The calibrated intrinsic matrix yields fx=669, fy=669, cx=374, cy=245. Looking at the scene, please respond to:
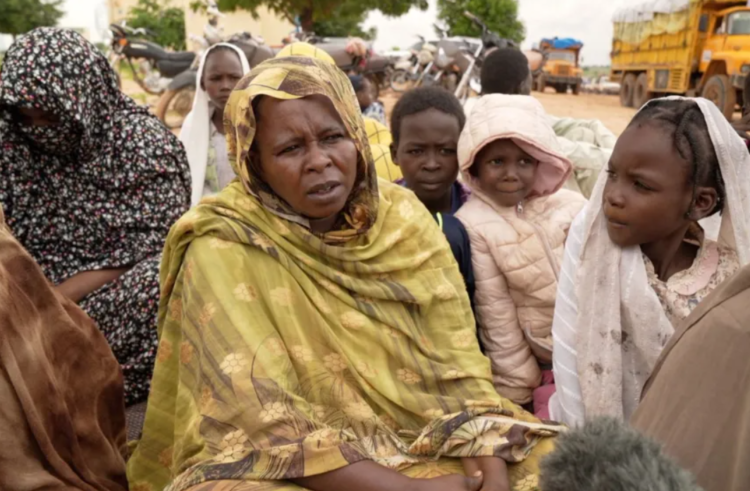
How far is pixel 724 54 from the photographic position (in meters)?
14.1

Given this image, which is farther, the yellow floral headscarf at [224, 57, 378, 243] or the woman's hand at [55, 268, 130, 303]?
the woman's hand at [55, 268, 130, 303]

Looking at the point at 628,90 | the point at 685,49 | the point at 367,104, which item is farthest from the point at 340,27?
the point at 367,104

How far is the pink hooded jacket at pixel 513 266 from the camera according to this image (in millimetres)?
2457

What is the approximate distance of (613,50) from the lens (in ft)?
75.5

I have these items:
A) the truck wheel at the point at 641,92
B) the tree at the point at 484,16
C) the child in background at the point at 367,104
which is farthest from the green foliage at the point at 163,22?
the child in background at the point at 367,104

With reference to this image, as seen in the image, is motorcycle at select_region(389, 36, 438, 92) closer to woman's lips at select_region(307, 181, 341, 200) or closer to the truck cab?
the truck cab

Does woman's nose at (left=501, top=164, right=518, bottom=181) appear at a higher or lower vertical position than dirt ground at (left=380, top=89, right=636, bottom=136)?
higher

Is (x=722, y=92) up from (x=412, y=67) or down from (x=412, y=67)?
down

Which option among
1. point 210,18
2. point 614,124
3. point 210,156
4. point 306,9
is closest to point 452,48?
point 614,124

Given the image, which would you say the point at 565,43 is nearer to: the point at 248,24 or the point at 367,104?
the point at 248,24

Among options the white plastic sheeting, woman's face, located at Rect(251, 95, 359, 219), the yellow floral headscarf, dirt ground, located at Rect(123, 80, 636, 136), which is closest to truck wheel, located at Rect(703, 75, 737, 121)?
dirt ground, located at Rect(123, 80, 636, 136)

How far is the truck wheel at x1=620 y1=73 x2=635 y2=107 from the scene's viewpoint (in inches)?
843

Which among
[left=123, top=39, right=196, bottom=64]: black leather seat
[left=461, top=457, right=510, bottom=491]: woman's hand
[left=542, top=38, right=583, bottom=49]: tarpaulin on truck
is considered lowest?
[left=461, top=457, right=510, bottom=491]: woman's hand

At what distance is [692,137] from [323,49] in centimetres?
812
